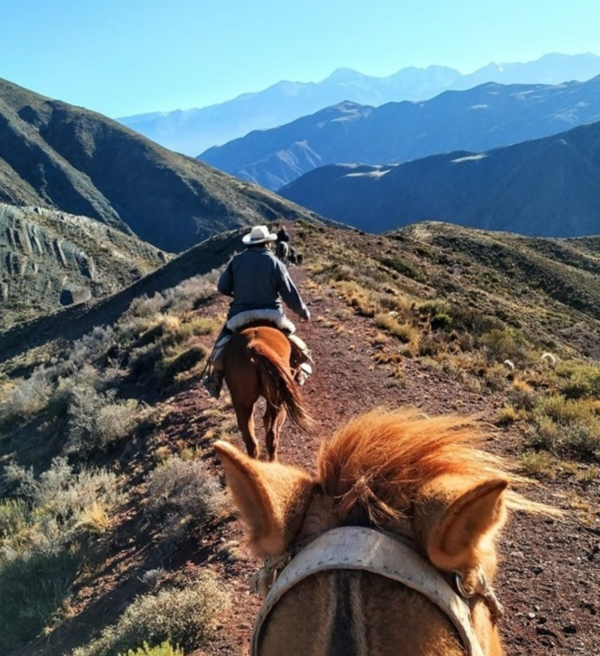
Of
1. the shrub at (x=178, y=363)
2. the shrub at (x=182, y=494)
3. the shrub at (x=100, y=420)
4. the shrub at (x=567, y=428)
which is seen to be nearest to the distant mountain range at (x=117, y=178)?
the shrub at (x=178, y=363)

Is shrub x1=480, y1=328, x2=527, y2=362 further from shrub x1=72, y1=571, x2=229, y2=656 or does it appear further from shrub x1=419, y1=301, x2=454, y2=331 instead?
shrub x1=72, y1=571, x2=229, y2=656

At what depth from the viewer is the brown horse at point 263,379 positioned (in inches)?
211

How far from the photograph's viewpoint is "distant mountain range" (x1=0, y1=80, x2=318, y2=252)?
10419 cm

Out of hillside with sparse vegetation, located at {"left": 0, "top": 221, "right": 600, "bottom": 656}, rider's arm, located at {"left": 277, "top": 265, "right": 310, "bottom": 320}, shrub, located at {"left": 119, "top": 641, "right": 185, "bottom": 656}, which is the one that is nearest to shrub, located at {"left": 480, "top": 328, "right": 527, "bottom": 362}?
hillside with sparse vegetation, located at {"left": 0, "top": 221, "right": 600, "bottom": 656}

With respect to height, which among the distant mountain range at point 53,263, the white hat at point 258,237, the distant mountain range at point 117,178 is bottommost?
the distant mountain range at point 53,263

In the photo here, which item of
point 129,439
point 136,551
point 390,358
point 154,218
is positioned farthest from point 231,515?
point 154,218

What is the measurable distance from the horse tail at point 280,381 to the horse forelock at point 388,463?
11.3 feet

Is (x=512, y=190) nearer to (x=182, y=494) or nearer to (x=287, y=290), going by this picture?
(x=287, y=290)

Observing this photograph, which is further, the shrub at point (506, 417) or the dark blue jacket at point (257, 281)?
the shrub at point (506, 417)

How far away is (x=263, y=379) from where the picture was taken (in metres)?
5.48

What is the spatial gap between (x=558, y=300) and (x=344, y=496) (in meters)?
38.1

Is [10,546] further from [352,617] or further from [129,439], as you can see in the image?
[352,617]

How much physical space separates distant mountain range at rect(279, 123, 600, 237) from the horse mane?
146 m

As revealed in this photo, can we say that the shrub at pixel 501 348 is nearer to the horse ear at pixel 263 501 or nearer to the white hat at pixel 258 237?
the white hat at pixel 258 237
